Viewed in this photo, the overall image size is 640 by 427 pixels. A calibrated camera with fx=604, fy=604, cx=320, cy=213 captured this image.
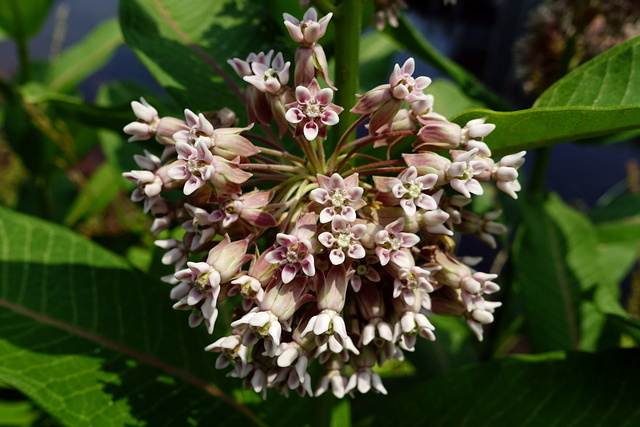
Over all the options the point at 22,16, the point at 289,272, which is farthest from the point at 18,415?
the point at 289,272

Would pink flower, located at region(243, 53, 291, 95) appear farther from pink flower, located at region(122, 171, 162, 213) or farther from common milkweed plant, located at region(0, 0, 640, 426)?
pink flower, located at region(122, 171, 162, 213)

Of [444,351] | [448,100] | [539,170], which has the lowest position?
[444,351]

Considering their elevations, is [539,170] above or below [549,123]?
below

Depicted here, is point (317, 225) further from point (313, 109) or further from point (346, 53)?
point (346, 53)

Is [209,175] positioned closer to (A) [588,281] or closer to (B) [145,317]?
(B) [145,317]

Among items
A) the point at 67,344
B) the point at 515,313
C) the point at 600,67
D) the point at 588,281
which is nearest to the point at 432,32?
the point at 515,313

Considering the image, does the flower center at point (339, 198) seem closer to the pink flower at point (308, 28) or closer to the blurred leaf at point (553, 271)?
the pink flower at point (308, 28)

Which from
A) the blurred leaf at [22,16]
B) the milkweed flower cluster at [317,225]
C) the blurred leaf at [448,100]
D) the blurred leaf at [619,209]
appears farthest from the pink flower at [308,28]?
the blurred leaf at [619,209]
